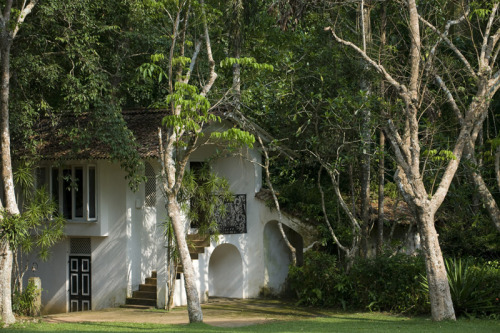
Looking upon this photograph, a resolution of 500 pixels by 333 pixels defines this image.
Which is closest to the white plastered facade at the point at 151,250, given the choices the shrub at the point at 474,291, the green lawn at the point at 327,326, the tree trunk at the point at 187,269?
the green lawn at the point at 327,326

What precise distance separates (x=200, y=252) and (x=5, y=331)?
7032mm

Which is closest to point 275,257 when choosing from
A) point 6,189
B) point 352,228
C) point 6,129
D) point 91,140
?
point 352,228

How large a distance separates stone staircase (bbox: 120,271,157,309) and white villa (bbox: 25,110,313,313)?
3 cm

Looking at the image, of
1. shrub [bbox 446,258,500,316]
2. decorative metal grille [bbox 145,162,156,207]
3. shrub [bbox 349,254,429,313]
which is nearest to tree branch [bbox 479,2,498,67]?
shrub [bbox 446,258,500,316]

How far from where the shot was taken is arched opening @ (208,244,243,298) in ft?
71.1

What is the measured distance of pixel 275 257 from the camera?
71.7 feet

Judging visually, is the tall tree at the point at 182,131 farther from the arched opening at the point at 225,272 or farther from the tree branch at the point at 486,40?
the arched opening at the point at 225,272

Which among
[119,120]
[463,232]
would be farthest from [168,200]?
[463,232]

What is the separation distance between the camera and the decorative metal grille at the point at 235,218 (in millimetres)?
21344

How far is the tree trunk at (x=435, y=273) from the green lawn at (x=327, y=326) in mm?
283

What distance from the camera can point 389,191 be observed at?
2189 centimetres

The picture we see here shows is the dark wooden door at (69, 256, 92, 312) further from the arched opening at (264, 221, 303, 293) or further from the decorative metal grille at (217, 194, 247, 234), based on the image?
the arched opening at (264, 221, 303, 293)

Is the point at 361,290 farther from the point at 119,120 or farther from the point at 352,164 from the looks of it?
the point at 119,120

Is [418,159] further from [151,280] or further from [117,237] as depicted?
[117,237]
